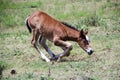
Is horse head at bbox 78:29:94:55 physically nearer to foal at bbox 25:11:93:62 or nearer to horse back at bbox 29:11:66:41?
foal at bbox 25:11:93:62

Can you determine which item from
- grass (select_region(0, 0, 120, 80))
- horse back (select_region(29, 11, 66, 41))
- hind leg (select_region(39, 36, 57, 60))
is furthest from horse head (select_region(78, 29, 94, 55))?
hind leg (select_region(39, 36, 57, 60))

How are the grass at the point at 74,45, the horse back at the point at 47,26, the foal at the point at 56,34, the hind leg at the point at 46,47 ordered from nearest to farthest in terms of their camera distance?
the grass at the point at 74,45, the foal at the point at 56,34, the horse back at the point at 47,26, the hind leg at the point at 46,47

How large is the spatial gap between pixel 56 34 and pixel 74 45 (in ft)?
5.05

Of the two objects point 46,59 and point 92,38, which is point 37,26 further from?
point 92,38

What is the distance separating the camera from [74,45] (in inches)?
530

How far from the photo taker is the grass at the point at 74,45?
10.5 metres

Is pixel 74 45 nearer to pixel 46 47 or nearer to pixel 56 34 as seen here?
pixel 46 47

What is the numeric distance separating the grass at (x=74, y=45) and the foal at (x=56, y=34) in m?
0.31

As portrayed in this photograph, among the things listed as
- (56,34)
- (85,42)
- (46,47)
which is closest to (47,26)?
(56,34)

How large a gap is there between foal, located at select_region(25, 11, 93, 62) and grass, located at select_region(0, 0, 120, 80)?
311 millimetres

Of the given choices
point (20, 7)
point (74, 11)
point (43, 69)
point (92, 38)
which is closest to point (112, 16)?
point (74, 11)

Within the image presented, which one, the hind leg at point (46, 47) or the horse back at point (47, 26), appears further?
the hind leg at point (46, 47)

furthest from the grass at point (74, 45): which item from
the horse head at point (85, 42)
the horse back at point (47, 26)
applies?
the horse back at point (47, 26)

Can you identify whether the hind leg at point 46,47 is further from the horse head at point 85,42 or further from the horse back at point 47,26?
the horse head at point 85,42
